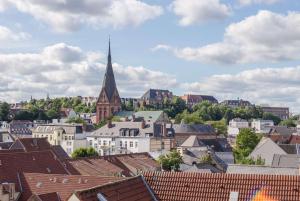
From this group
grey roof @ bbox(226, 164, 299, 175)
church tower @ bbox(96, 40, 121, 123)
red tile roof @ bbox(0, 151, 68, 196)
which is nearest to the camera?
red tile roof @ bbox(0, 151, 68, 196)

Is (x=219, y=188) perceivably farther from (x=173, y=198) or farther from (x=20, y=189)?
(x=20, y=189)

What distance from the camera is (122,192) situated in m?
18.2

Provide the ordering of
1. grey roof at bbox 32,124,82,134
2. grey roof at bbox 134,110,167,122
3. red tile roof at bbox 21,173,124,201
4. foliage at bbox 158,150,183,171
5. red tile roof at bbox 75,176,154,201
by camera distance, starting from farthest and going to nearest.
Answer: grey roof at bbox 134,110,167,122 → grey roof at bbox 32,124,82,134 → foliage at bbox 158,150,183,171 → red tile roof at bbox 21,173,124,201 → red tile roof at bbox 75,176,154,201

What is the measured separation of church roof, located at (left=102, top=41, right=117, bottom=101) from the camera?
165175mm

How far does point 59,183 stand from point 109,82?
13456 centimetres

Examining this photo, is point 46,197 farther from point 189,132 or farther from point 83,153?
point 189,132

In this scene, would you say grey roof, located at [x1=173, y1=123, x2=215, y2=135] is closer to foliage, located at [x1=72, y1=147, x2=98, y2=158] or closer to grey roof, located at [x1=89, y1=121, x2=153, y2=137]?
grey roof, located at [x1=89, y1=121, x2=153, y2=137]

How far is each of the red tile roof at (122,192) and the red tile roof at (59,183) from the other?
40.8ft

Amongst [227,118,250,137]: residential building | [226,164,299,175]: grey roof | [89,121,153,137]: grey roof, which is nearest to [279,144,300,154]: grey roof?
[226,164,299,175]: grey roof

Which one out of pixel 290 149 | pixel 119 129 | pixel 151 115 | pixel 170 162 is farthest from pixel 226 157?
pixel 151 115

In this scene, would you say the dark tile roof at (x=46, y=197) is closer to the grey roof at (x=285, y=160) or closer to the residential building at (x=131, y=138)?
the grey roof at (x=285, y=160)

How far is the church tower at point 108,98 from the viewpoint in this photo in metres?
167

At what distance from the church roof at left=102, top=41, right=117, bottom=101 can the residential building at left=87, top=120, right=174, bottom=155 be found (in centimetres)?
5741

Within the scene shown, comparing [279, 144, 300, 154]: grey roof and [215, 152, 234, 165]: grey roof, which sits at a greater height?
[279, 144, 300, 154]: grey roof
